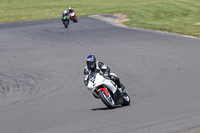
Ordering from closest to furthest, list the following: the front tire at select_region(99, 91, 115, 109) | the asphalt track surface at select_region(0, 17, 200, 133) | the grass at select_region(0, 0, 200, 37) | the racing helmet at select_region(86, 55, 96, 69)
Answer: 1. the asphalt track surface at select_region(0, 17, 200, 133)
2. the front tire at select_region(99, 91, 115, 109)
3. the racing helmet at select_region(86, 55, 96, 69)
4. the grass at select_region(0, 0, 200, 37)

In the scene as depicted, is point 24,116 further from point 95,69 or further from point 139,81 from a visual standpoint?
point 139,81

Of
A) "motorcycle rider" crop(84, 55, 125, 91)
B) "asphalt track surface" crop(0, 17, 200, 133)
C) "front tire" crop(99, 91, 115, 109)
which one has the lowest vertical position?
"asphalt track surface" crop(0, 17, 200, 133)

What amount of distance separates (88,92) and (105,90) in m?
2.99

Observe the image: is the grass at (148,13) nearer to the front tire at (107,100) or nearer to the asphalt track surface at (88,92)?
the asphalt track surface at (88,92)

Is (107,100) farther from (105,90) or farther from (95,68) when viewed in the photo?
(95,68)

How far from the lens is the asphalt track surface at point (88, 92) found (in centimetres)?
789

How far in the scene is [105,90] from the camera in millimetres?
9398

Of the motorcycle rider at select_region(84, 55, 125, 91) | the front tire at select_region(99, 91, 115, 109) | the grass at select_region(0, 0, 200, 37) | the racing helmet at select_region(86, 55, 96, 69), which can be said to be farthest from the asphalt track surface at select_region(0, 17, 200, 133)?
the grass at select_region(0, 0, 200, 37)

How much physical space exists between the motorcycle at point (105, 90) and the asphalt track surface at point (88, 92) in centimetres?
26

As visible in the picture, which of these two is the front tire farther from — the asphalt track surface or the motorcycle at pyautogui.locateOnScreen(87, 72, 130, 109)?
the asphalt track surface

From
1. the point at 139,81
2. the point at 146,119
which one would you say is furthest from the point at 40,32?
the point at 146,119

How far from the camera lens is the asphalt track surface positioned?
7.89 meters

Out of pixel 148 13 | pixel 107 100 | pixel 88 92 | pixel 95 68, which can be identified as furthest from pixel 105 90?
pixel 148 13

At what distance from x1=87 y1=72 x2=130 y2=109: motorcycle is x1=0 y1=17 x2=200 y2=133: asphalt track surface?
26 centimetres
